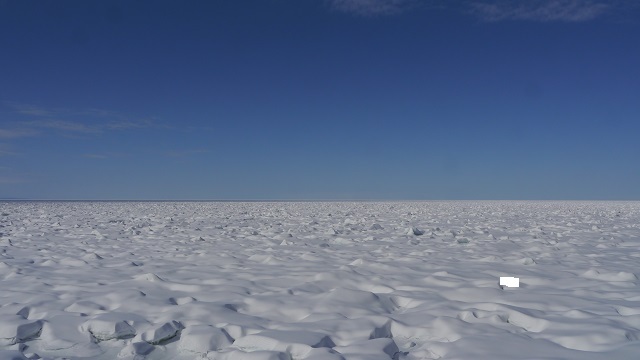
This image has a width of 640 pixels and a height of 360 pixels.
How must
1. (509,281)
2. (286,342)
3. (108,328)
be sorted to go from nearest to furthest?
(286,342), (108,328), (509,281)

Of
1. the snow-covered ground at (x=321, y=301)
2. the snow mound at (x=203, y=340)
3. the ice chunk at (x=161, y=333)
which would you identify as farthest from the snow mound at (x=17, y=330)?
the snow mound at (x=203, y=340)

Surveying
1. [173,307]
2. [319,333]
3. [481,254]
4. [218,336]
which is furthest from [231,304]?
[481,254]

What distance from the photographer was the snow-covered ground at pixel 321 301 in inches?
128

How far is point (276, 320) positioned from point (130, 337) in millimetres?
1118

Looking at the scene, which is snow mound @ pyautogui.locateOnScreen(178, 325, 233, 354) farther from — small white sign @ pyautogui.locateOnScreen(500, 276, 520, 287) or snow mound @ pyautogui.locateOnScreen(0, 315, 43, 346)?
small white sign @ pyautogui.locateOnScreen(500, 276, 520, 287)

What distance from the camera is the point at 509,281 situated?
5.16 metres

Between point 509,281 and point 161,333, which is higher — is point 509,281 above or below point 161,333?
above

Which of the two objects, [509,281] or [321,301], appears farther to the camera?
[509,281]

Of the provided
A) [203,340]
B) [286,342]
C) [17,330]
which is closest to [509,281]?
[286,342]

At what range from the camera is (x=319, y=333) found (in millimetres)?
3479

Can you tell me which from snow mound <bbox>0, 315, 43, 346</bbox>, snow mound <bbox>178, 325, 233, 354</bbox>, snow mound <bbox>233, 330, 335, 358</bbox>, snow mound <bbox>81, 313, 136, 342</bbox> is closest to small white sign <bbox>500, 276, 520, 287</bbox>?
snow mound <bbox>233, 330, 335, 358</bbox>

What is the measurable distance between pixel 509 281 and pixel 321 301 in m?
2.18

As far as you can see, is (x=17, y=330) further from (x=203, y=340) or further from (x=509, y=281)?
(x=509, y=281)

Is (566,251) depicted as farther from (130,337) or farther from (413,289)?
(130,337)
